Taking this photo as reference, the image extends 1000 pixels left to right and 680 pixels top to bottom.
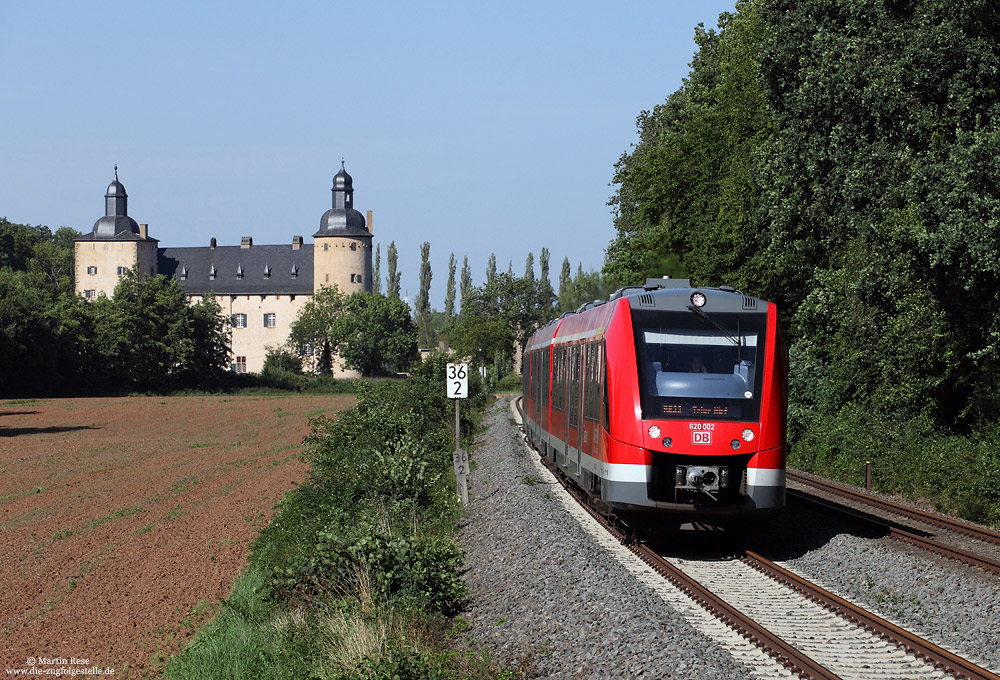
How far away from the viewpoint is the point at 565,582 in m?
11.9

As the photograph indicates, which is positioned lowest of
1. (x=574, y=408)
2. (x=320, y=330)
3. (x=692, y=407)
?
(x=574, y=408)

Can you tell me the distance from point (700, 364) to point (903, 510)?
260 inches

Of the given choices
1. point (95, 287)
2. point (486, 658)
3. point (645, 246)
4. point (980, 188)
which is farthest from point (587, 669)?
point (95, 287)

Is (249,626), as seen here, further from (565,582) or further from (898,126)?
(898,126)

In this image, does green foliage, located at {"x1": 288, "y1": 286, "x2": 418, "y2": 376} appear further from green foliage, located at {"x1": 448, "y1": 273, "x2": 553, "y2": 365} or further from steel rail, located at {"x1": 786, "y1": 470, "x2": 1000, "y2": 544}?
steel rail, located at {"x1": 786, "y1": 470, "x2": 1000, "y2": 544}

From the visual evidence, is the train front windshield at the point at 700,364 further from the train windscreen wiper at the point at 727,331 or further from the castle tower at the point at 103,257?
the castle tower at the point at 103,257

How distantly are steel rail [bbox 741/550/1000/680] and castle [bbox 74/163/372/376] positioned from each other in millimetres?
107554

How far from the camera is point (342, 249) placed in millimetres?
127500

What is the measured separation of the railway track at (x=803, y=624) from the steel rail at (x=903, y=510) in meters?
3.96

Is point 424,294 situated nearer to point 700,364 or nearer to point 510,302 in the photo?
point 510,302

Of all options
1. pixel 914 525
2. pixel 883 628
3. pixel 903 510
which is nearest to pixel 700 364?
pixel 883 628

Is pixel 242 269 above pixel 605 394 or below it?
Answer: above

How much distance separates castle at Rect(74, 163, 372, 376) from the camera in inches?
5020

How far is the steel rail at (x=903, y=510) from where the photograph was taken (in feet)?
50.9
